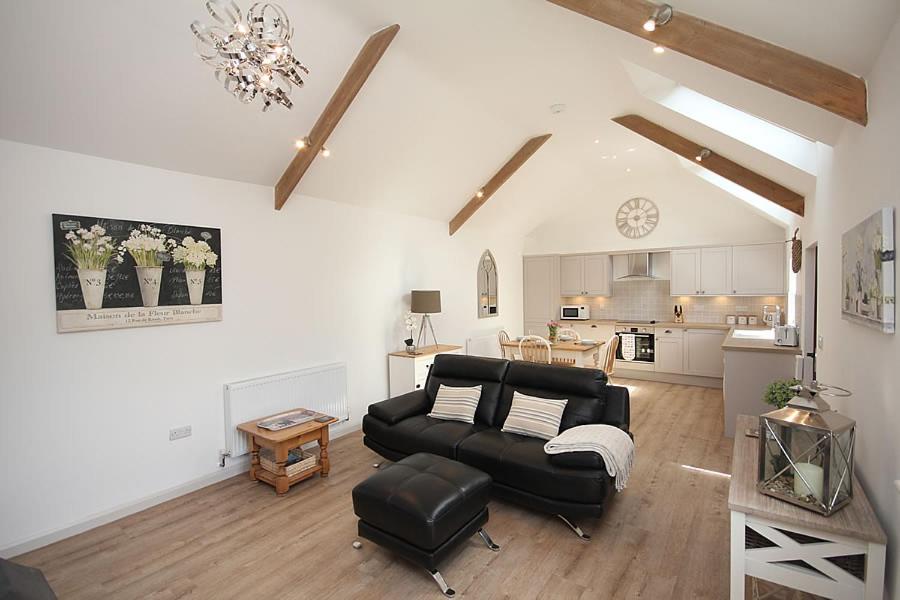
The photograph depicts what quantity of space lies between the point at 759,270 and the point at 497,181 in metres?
4.05

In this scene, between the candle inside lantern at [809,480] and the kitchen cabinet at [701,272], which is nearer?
the candle inside lantern at [809,480]

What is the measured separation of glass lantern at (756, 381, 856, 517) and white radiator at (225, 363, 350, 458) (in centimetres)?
367

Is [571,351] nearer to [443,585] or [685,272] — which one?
[685,272]

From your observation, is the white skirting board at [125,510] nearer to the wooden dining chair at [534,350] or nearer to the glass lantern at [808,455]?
the wooden dining chair at [534,350]

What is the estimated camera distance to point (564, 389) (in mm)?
3375

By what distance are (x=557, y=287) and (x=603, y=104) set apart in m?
4.14

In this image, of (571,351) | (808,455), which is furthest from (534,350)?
(808,455)

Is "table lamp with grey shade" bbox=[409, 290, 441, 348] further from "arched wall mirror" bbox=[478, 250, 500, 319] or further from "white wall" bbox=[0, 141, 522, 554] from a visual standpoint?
"arched wall mirror" bbox=[478, 250, 500, 319]

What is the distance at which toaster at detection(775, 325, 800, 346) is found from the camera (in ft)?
14.0

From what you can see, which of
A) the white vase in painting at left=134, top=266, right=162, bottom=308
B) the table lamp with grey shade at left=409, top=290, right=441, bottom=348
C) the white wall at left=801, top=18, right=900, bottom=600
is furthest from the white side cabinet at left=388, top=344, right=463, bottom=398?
the white wall at left=801, top=18, right=900, bottom=600

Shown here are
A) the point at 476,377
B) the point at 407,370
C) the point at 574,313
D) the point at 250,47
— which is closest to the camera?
the point at 250,47

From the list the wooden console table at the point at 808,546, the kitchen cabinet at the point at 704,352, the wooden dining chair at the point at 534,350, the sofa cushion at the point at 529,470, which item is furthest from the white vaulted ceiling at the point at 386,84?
the kitchen cabinet at the point at 704,352

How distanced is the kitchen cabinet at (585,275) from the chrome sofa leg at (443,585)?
6.14 m

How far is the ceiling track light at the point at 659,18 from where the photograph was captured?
2.07m
